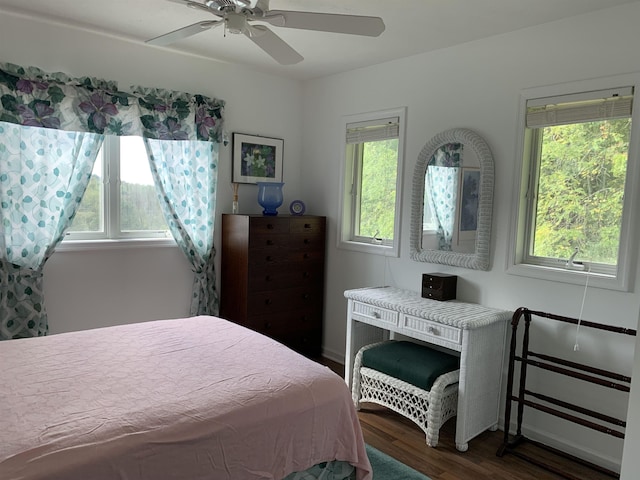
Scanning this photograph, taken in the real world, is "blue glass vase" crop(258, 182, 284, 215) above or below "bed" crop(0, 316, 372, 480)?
above

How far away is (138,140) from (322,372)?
2.43 meters

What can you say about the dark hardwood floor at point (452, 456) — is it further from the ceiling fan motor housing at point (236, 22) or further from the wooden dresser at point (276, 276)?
the ceiling fan motor housing at point (236, 22)

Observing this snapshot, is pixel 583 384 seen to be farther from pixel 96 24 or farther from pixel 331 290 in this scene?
pixel 96 24

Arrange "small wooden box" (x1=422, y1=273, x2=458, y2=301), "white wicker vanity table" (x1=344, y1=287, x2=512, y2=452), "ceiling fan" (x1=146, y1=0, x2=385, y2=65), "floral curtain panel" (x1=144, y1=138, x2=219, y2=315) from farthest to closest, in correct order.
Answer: "floral curtain panel" (x1=144, y1=138, x2=219, y2=315) → "small wooden box" (x1=422, y1=273, x2=458, y2=301) → "white wicker vanity table" (x1=344, y1=287, x2=512, y2=452) → "ceiling fan" (x1=146, y1=0, x2=385, y2=65)

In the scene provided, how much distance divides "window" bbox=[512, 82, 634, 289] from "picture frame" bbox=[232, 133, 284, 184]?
7.16 feet

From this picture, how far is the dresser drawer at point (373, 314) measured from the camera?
3113mm

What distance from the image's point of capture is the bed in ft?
4.68

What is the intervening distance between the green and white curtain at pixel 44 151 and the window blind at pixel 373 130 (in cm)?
145

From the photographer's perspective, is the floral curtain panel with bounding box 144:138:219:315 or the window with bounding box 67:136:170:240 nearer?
the window with bounding box 67:136:170:240

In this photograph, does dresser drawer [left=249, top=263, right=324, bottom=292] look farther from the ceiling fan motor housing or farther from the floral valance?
the ceiling fan motor housing

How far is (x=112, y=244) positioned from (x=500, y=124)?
2.82 m

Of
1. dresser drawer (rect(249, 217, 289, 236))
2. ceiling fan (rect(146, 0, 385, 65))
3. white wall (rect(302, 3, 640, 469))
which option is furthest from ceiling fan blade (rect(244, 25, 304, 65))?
dresser drawer (rect(249, 217, 289, 236))

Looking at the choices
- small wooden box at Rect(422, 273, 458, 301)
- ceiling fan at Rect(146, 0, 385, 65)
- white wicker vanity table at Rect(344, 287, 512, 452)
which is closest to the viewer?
ceiling fan at Rect(146, 0, 385, 65)

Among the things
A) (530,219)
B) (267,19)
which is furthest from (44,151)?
(530,219)
